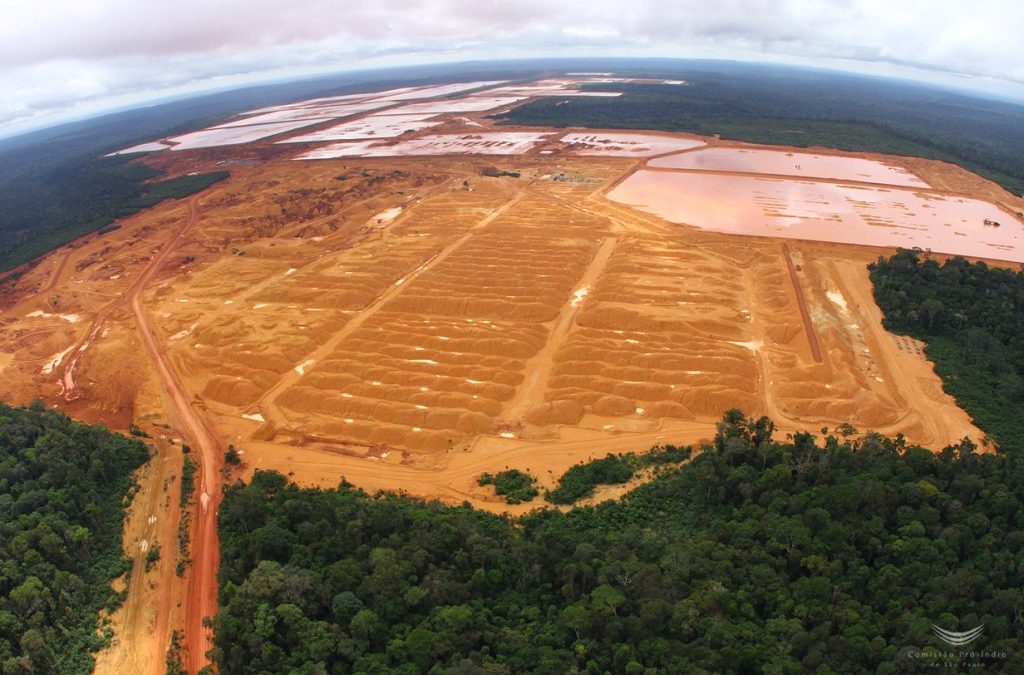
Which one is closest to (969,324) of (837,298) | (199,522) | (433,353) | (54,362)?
(837,298)

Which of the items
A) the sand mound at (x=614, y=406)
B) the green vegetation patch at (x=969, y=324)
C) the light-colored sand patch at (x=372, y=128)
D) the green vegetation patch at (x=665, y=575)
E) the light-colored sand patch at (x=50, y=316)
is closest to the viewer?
the green vegetation patch at (x=665, y=575)

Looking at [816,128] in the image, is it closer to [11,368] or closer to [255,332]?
[255,332]

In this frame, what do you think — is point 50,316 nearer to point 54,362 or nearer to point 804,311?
point 54,362

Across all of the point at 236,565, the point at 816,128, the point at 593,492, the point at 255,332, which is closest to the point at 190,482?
the point at 236,565

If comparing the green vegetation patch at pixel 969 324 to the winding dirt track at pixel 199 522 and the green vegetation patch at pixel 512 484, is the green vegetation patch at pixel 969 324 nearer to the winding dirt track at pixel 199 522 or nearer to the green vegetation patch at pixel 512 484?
the green vegetation patch at pixel 512 484

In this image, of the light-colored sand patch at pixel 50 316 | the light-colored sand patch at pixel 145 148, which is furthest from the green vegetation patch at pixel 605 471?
the light-colored sand patch at pixel 145 148
